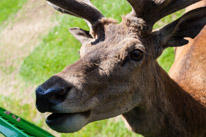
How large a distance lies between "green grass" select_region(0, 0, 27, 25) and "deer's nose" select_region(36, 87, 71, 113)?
997cm

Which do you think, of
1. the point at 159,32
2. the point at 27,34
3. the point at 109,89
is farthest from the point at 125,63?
the point at 27,34

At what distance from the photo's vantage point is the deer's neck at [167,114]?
11.2ft

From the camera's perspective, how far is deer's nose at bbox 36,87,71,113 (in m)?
2.63

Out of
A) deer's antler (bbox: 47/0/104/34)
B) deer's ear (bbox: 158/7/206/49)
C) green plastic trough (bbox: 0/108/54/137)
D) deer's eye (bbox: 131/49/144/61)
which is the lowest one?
green plastic trough (bbox: 0/108/54/137)

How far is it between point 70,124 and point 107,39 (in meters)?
1.09

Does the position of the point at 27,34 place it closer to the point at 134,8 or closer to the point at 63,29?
the point at 63,29

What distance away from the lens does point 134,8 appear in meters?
3.39

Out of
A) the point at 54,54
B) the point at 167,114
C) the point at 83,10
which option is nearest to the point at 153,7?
the point at 83,10

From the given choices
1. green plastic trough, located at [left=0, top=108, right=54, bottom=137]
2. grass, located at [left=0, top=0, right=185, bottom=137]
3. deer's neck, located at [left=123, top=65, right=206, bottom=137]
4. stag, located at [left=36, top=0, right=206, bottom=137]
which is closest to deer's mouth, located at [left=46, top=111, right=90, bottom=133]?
stag, located at [left=36, top=0, right=206, bottom=137]

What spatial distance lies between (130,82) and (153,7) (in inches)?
36.9

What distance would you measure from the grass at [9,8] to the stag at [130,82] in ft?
29.0

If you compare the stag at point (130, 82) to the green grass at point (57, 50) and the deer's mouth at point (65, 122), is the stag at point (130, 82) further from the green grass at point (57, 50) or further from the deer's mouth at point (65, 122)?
the green grass at point (57, 50)

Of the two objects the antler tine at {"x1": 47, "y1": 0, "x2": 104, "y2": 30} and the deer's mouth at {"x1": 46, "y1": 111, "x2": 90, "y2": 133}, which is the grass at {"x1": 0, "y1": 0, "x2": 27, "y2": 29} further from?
the deer's mouth at {"x1": 46, "y1": 111, "x2": 90, "y2": 133}

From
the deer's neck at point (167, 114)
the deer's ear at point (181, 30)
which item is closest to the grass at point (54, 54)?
the deer's neck at point (167, 114)
